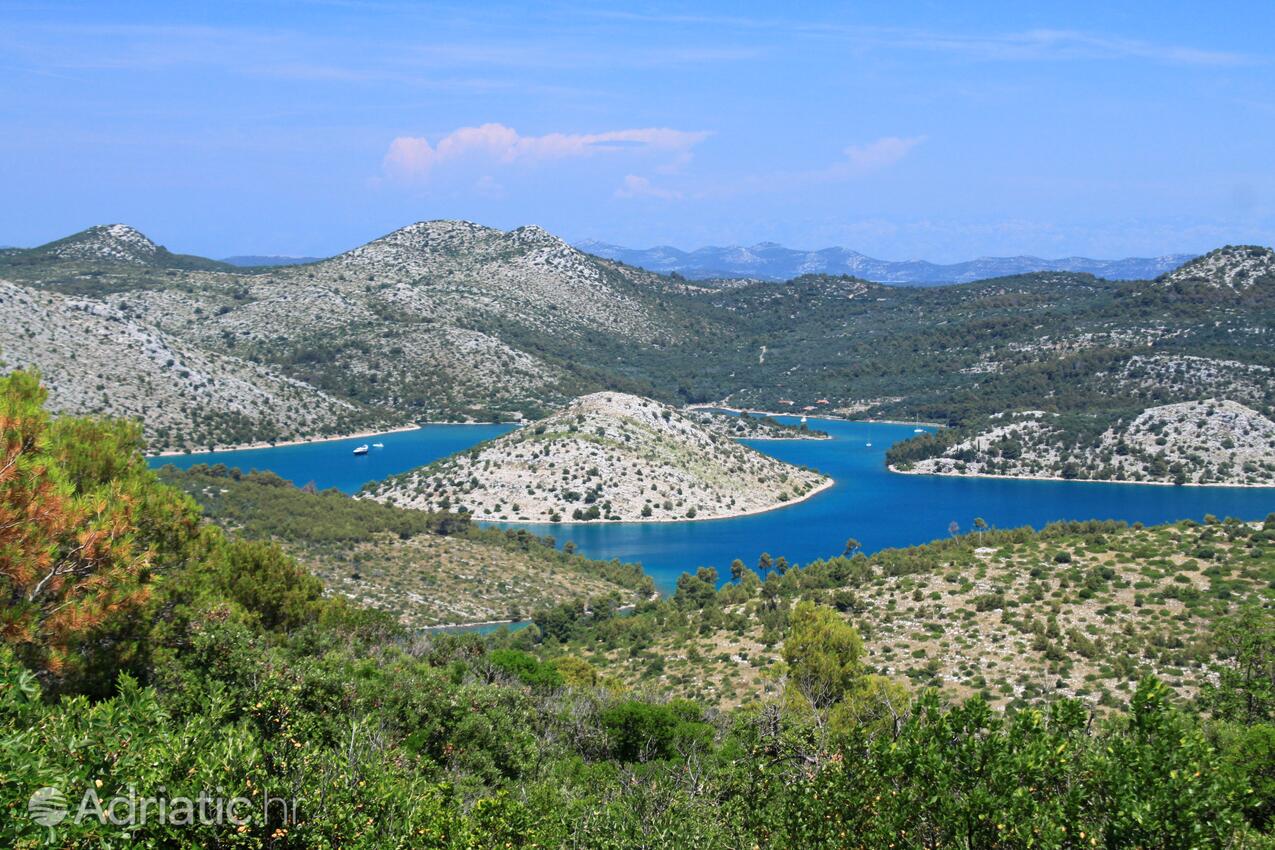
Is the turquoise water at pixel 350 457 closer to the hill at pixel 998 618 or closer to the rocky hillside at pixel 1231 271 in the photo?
the hill at pixel 998 618

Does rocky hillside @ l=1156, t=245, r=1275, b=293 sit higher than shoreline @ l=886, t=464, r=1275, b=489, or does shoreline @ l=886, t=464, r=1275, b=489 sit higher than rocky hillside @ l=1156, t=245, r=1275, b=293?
rocky hillside @ l=1156, t=245, r=1275, b=293

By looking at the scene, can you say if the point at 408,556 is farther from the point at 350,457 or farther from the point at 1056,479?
the point at 1056,479

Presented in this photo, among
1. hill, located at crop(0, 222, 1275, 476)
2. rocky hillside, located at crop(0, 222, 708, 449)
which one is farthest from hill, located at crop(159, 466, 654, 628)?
hill, located at crop(0, 222, 1275, 476)

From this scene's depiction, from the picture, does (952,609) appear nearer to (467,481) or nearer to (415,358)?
(467,481)

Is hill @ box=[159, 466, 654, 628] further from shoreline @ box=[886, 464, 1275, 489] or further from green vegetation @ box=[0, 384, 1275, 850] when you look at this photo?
shoreline @ box=[886, 464, 1275, 489]

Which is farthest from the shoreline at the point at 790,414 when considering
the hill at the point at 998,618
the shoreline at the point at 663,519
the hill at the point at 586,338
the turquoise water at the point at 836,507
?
the hill at the point at 998,618

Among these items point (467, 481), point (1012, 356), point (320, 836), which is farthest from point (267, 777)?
point (1012, 356)

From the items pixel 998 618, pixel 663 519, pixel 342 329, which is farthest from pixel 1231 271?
pixel 998 618
